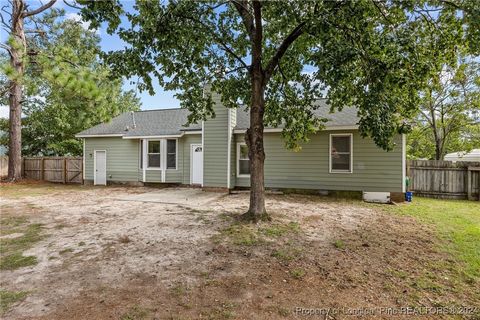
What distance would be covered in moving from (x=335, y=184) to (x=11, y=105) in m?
17.7

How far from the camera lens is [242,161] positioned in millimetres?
11461

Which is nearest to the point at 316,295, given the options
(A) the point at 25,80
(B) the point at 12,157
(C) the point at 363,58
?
(C) the point at 363,58

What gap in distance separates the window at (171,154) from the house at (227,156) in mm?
24

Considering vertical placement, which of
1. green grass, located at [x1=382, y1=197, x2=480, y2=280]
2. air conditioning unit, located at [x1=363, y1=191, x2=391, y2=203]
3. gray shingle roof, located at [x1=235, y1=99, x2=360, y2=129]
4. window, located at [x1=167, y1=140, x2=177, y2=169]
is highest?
gray shingle roof, located at [x1=235, y1=99, x2=360, y2=129]

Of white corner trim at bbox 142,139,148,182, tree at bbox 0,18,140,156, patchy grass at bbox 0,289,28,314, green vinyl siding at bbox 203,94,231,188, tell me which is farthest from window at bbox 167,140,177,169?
patchy grass at bbox 0,289,28,314

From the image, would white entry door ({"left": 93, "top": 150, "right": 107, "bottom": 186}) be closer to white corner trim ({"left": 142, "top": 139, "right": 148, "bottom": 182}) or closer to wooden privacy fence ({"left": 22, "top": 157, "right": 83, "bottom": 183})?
wooden privacy fence ({"left": 22, "top": 157, "right": 83, "bottom": 183})

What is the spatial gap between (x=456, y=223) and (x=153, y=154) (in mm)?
11834

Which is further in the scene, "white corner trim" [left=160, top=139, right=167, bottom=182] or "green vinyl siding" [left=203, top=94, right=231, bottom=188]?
"white corner trim" [left=160, top=139, right=167, bottom=182]

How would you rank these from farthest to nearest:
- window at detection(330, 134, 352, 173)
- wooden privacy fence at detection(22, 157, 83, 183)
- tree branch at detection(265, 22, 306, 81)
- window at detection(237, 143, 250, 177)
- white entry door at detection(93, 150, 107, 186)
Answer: wooden privacy fence at detection(22, 157, 83, 183) → white entry door at detection(93, 150, 107, 186) → window at detection(237, 143, 250, 177) → window at detection(330, 134, 352, 173) → tree branch at detection(265, 22, 306, 81)

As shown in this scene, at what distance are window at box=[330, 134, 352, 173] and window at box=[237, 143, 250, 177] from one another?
3.44 meters

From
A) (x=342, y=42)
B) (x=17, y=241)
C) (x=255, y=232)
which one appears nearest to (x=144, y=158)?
(x=17, y=241)

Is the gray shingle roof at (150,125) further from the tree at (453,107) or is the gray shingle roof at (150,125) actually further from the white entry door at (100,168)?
the tree at (453,107)

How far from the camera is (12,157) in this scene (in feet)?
50.3

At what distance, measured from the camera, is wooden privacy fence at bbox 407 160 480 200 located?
33.4 feet
